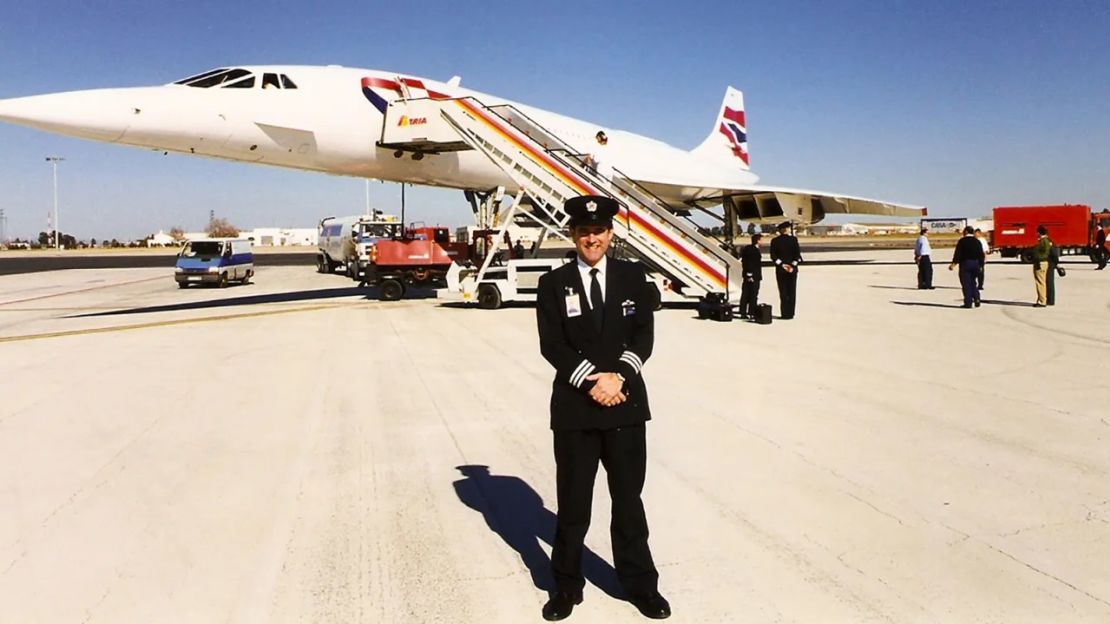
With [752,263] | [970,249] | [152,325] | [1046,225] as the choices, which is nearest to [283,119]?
[152,325]

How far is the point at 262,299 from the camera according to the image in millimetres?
20062

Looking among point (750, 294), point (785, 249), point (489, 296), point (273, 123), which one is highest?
point (273, 123)

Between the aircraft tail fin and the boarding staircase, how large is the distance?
22.3m

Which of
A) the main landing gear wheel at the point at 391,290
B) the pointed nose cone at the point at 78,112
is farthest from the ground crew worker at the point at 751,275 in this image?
the pointed nose cone at the point at 78,112

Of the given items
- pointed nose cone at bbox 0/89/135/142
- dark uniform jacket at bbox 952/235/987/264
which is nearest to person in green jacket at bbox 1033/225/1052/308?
dark uniform jacket at bbox 952/235/987/264

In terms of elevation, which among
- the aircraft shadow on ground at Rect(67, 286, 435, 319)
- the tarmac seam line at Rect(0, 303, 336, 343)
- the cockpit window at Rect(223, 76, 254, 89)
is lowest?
the tarmac seam line at Rect(0, 303, 336, 343)

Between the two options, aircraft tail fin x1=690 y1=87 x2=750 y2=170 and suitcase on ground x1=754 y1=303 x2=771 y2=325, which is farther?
aircraft tail fin x1=690 y1=87 x2=750 y2=170

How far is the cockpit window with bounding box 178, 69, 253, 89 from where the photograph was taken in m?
13.6

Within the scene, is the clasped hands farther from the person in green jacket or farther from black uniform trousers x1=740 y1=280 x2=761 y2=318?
the person in green jacket

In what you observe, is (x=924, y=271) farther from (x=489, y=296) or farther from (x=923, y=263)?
(x=489, y=296)

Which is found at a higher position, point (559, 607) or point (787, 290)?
point (787, 290)

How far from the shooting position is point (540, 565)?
3.86 metres

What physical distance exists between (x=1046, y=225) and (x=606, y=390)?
37462 millimetres

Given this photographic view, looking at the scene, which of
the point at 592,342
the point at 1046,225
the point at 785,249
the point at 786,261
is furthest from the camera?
the point at 1046,225
